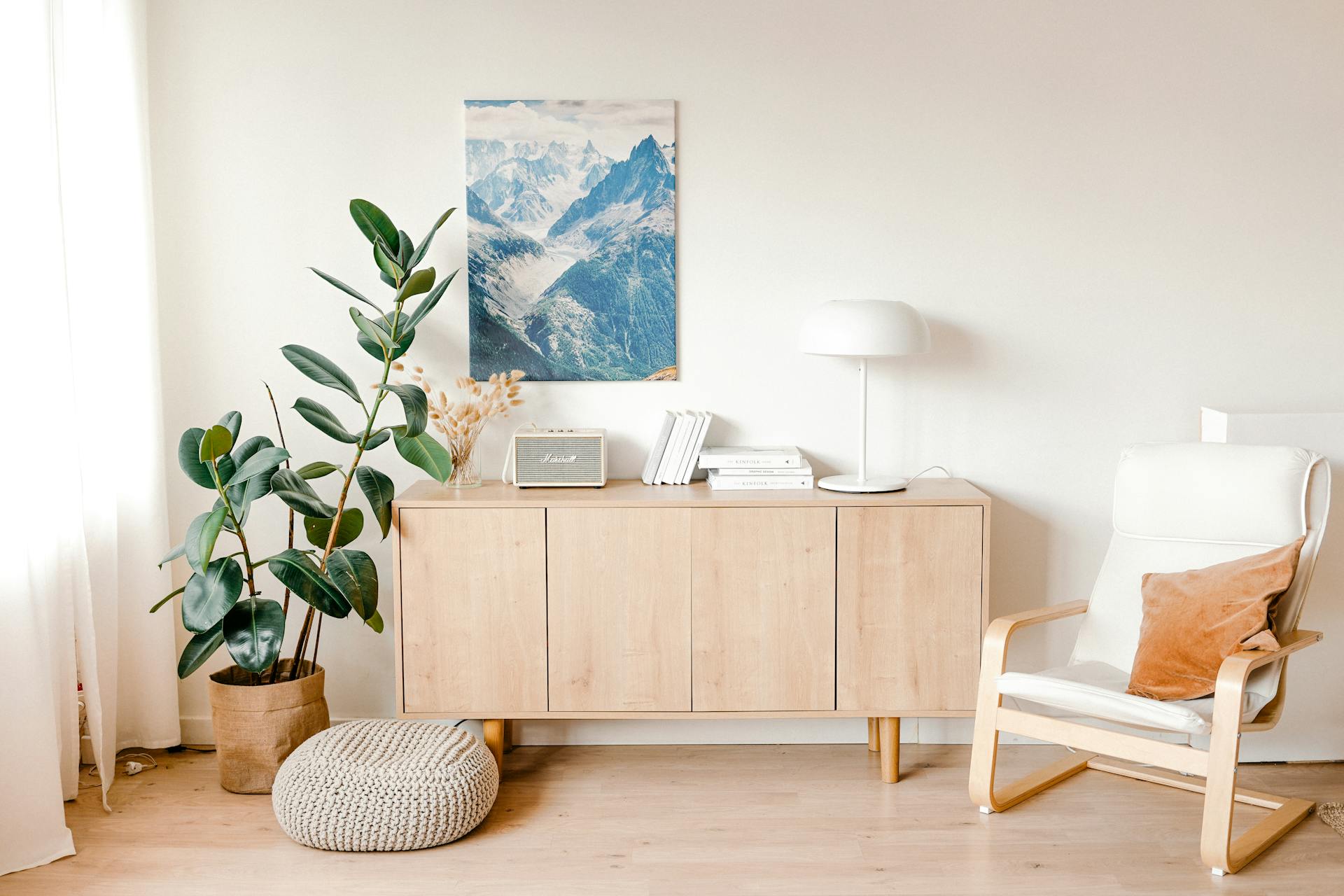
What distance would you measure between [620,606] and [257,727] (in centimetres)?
102

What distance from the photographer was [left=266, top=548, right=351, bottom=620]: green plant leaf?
2.72 meters

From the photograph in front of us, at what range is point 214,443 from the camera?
262cm

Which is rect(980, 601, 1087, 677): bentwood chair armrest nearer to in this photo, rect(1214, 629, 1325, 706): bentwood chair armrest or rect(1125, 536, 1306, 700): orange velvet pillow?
rect(1125, 536, 1306, 700): orange velvet pillow

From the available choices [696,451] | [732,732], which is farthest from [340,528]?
[732,732]

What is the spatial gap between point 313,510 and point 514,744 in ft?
3.28

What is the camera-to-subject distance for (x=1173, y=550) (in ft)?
9.21

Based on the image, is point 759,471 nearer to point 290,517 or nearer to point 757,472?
point 757,472

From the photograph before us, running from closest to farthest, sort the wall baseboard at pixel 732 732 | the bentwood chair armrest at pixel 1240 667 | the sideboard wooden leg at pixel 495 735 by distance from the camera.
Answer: the bentwood chair armrest at pixel 1240 667 → the sideboard wooden leg at pixel 495 735 → the wall baseboard at pixel 732 732

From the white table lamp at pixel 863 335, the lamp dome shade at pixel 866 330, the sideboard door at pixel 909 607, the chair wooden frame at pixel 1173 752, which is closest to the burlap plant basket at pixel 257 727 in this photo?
the sideboard door at pixel 909 607

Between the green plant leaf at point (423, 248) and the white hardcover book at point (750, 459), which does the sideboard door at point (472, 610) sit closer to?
the white hardcover book at point (750, 459)

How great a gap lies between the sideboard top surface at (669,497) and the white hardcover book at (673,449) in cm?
5

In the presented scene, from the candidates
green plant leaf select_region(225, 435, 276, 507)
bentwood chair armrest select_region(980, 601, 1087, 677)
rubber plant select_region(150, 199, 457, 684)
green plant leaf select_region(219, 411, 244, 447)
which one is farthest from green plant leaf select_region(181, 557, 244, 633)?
bentwood chair armrest select_region(980, 601, 1087, 677)

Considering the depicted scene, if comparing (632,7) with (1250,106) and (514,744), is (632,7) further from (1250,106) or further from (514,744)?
(514,744)

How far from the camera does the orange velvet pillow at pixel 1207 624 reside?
245cm
